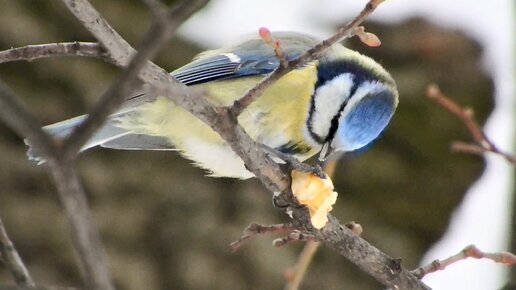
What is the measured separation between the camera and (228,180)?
2.31 metres

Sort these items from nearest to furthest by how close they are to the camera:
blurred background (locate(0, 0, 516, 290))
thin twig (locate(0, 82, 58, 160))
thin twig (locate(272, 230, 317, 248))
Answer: thin twig (locate(0, 82, 58, 160)) < thin twig (locate(272, 230, 317, 248)) < blurred background (locate(0, 0, 516, 290))

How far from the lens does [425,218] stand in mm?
2346

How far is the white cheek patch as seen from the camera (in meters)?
1.67

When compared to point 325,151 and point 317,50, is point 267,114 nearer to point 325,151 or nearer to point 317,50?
point 325,151

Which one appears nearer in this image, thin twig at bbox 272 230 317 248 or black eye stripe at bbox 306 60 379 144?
thin twig at bbox 272 230 317 248

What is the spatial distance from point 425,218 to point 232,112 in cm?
144

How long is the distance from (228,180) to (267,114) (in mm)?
714

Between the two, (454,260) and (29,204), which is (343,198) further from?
(454,260)

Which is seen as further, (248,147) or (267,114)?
(267,114)

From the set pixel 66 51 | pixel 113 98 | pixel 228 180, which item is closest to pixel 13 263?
pixel 66 51

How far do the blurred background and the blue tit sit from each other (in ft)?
1.58

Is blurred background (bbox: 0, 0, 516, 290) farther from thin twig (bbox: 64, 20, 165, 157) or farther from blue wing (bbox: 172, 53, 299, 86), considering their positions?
thin twig (bbox: 64, 20, 165, 157)

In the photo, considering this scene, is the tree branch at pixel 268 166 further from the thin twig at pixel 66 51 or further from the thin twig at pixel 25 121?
the thin twig at pixel 25 121

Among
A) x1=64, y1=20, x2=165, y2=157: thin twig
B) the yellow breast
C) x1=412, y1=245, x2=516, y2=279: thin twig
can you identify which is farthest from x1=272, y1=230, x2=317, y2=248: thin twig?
x1=64, y1=20, x2=165, y2=157: thin twig
